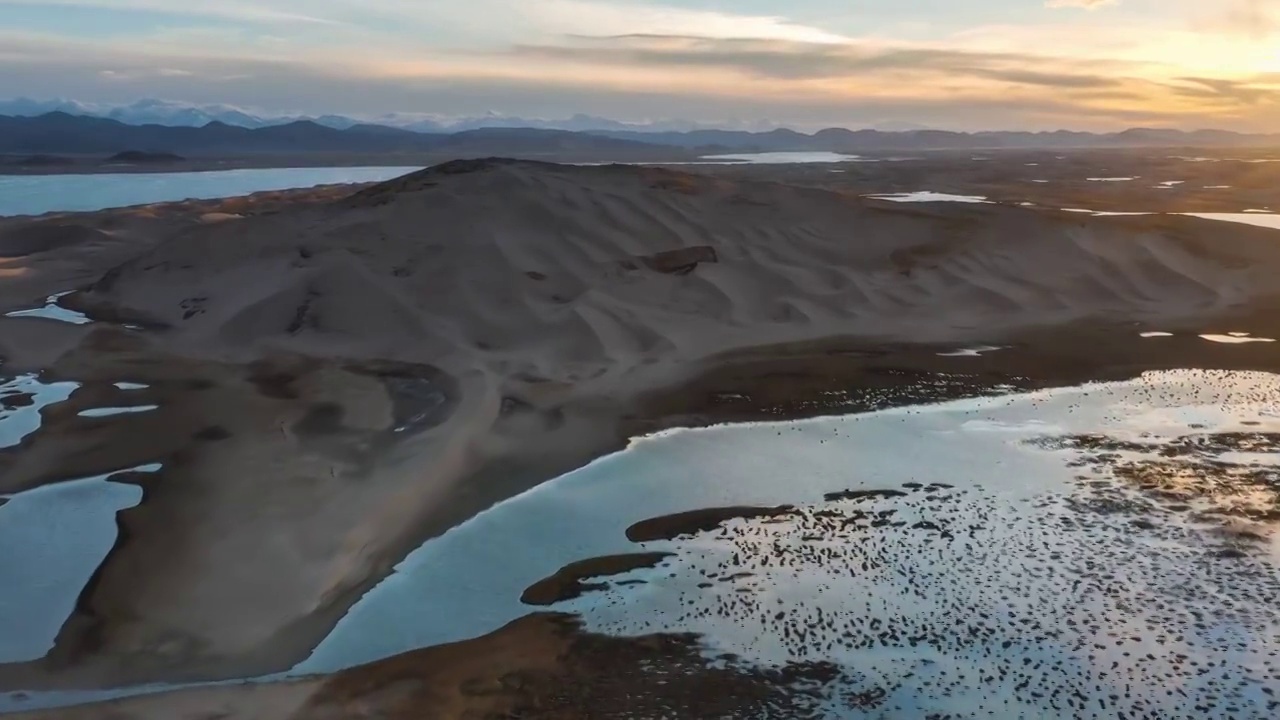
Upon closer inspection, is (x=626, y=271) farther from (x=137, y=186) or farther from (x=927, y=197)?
(x=137, y=186)

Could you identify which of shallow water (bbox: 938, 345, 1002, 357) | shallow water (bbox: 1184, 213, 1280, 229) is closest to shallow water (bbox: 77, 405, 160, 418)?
shallow water (bbox: 938, 345, 1002, 357)

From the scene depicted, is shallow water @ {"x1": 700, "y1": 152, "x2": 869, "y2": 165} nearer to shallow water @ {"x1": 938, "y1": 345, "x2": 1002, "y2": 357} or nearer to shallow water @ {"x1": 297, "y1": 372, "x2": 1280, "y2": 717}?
shallow water @ {"x1": 938, "y1": 345, "x2": 1002, "y2": 357}

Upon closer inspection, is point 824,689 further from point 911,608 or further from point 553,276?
point 553,276

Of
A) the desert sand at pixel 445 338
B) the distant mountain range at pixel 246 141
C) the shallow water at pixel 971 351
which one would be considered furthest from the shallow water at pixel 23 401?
the distant mountain range at pixel 246 141

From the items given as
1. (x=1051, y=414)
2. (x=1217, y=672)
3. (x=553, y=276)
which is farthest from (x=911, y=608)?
(x=553, y=276)

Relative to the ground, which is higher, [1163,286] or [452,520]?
[1163,286]

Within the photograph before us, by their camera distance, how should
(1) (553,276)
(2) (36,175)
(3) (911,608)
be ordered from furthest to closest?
(2) (36,175) → (1) (553,276) → (3) (911,608)

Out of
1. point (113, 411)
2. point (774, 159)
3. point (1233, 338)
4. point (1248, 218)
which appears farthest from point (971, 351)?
point (774, 159)
